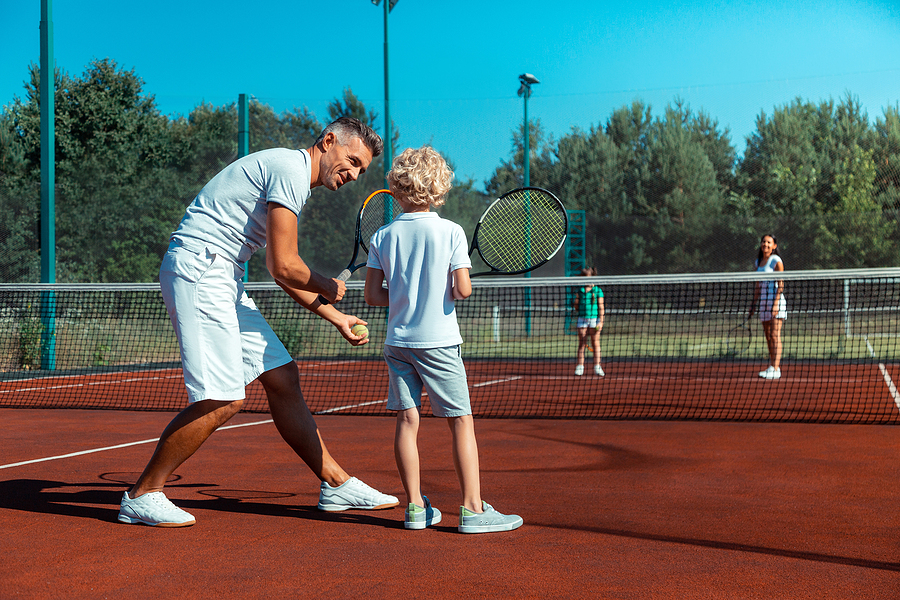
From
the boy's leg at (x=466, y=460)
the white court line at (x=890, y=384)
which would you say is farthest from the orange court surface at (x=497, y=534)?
the white court line at (x=890, y=384)

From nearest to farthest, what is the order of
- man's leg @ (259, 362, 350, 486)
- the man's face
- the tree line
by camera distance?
1. the man's face
2. man's leg @ (259, 362, 350, 486)
3. the tree line

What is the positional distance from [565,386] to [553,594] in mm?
7243

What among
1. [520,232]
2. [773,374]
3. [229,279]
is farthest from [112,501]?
[773,374]

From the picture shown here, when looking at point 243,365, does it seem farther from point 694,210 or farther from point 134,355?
point 694,210

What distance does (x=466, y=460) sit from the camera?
11.1 ft

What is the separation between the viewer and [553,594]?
2697mm

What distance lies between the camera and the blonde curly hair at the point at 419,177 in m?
3.36

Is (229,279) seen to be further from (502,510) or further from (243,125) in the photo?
(243,125)

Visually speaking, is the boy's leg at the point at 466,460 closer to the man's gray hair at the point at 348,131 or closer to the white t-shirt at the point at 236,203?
the white t-shirt at the point at 236,203

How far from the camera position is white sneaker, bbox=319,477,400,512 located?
377cm

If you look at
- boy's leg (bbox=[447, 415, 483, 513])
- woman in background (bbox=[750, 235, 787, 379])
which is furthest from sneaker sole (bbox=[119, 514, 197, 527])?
woman in background (bbox=[750, 235, 787, 379])

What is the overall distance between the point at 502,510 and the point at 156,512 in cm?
134

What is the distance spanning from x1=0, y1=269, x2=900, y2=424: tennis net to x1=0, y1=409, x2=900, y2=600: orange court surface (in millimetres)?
1750

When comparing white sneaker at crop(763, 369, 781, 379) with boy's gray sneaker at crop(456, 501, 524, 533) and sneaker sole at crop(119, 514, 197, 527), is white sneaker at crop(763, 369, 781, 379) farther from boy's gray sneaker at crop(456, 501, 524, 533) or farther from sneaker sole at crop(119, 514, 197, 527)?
sneaker sole at crop(119, 514, 197, 527)
